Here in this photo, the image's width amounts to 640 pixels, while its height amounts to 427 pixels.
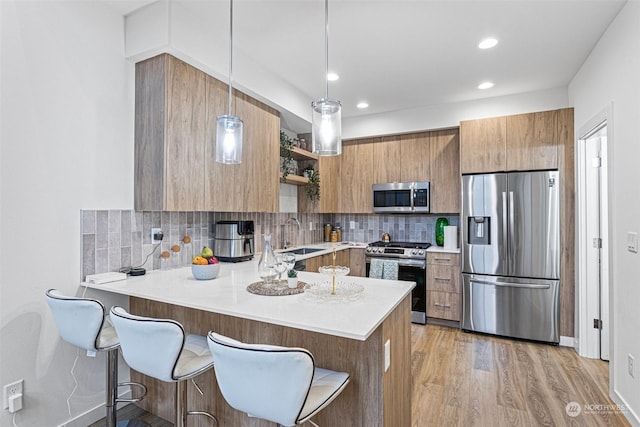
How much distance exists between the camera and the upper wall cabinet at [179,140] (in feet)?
7.31

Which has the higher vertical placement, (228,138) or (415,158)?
(415,158)

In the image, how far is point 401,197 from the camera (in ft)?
14.3

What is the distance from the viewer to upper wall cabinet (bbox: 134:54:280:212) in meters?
2.23

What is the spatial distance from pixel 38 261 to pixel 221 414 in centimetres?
137

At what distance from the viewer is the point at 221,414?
6.18ft

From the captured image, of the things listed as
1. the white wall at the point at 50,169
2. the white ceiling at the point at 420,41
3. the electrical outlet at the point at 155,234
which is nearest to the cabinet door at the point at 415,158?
the white ceiling at the point at 420,41

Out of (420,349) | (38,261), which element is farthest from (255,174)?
(420,349)

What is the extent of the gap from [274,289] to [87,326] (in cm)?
95

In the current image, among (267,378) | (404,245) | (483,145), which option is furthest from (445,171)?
(267,378)

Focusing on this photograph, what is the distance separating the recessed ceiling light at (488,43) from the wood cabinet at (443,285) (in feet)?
7.20

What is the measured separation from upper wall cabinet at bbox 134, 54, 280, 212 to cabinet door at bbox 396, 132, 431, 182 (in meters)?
2.39

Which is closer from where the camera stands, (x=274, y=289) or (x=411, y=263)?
(x=274, y=289)

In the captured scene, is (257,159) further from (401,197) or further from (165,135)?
(401,197)

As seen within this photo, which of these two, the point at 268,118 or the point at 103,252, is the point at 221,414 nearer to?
the point at 103,252
